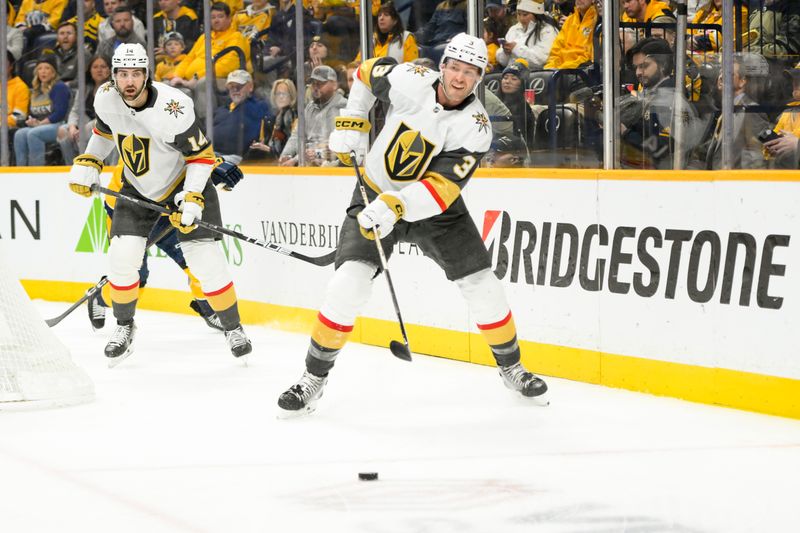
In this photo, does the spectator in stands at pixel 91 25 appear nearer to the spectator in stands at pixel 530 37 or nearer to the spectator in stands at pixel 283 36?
the spectator in stands at pixel 283 36

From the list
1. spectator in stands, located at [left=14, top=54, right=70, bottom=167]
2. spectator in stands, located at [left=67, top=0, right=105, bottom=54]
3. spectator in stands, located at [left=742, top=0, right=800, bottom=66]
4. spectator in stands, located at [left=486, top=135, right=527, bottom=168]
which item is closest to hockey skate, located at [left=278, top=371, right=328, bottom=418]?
spectator in stands, located at [left=486, top=135, right=527, bottom=168]

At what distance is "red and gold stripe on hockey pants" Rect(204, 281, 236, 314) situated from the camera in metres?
5.63

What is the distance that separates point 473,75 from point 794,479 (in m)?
1.66

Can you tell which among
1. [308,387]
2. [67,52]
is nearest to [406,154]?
[308,387]

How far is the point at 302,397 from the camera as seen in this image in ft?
14.2

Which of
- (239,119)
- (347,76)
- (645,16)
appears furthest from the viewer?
(239,119)

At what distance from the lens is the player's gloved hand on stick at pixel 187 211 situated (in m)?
5.25

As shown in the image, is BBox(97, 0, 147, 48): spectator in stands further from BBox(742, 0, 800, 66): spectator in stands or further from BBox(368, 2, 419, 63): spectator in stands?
BBox(742, 0, 800, 66): spectator in stands

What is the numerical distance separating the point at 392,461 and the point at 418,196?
913 mm

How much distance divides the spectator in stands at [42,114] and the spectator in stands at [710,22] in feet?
16.8

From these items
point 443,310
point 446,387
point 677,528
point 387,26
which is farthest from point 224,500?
point 387,26

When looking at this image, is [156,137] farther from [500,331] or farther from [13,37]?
[13,37]

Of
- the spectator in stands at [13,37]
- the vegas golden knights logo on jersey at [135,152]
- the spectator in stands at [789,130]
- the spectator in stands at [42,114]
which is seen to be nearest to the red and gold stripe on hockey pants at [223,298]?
the vegas golden knights logo on jersey at [135,152]

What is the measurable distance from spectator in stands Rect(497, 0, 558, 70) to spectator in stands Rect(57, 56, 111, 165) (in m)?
3.62
